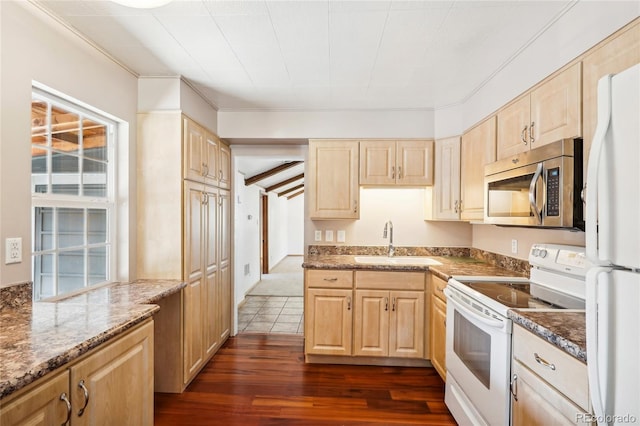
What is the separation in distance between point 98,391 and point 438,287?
224 cm

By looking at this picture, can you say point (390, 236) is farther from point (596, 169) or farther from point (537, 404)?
point (596, 169)

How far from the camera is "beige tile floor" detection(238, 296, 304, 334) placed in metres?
3.74

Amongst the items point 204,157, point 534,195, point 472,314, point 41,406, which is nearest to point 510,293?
point 472,314

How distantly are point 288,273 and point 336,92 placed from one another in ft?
18.1

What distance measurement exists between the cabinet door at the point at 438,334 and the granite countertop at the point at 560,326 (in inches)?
40.9

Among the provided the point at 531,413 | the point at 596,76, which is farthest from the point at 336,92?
the point at 531,413

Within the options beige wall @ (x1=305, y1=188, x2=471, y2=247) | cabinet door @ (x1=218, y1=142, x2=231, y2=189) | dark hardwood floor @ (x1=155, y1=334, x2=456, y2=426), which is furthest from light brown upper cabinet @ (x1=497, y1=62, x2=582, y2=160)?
cabinet door @ (x1=218, y1=142, x2=231, y2=189)

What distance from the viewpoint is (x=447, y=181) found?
3031 mm

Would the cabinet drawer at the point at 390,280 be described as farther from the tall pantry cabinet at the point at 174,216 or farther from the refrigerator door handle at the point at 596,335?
the refrigerator door handle at the point at 596,335

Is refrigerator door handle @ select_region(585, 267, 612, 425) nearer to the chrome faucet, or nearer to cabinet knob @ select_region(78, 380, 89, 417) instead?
cabinet knob @ select_region(78, 380, 89, 417)

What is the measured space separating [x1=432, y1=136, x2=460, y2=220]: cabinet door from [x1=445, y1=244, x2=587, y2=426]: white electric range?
95 centimetres

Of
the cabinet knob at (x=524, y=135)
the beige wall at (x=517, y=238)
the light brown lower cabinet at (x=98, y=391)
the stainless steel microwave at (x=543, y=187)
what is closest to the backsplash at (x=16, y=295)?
the light brown lower cabinet at (x=98, y=391)

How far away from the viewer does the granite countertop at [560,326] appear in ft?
3.57

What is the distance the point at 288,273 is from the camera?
7598 millimetres
